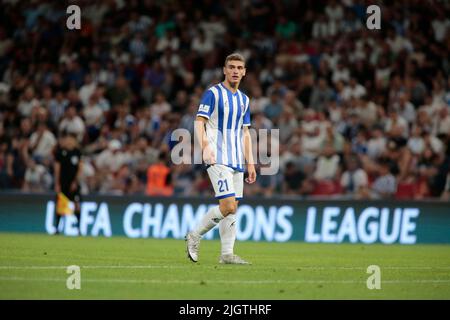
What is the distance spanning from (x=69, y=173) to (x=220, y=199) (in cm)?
951

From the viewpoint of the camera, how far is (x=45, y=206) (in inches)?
913

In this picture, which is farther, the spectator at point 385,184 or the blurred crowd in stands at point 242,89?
the blurred crowd in stands at point 242,89

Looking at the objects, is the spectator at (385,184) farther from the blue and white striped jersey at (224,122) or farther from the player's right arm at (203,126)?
the player's right arm at (203,126)

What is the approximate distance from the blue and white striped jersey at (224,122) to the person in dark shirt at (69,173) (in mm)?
9209

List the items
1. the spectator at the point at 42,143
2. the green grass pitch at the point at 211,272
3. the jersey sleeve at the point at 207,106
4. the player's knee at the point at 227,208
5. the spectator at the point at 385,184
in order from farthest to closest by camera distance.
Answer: the spectator at the point at 42,143 → the spectator at the point at 385,184 → the jersey sleeve at the point at 207,106 → the player's knee at the point at 227,208 → the green grass pitch at the point at 211,272

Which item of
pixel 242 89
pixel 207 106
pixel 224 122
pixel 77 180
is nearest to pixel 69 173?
pixel 77 180

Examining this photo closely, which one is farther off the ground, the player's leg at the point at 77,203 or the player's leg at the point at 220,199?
the player's leg at the point at 220,199

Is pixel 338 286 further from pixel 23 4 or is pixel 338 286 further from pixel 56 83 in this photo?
pixel 23 4

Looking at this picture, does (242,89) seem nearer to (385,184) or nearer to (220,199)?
(385,184)

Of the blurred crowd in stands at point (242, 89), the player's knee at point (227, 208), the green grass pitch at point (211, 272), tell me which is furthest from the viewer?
the blurred crowd in stands at point (242, 89)

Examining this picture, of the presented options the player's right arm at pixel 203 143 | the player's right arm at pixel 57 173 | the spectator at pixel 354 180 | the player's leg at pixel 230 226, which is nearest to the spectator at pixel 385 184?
the spectator at pixel 354 180

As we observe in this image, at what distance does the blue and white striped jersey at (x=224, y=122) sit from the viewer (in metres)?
13.2
